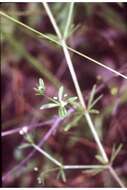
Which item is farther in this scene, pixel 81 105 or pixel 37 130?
pixel 37 130

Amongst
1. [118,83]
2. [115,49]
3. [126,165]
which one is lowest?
[126,165]

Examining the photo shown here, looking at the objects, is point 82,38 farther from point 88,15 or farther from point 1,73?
point 1,73

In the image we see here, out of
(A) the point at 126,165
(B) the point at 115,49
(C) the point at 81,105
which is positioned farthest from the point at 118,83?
(C) the point at 81,105

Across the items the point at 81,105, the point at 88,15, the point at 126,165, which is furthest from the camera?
the point at 88,15

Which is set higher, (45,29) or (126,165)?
(45,29)

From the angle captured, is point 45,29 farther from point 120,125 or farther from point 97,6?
point 120,125

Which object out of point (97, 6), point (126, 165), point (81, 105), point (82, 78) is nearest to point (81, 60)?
point (82, 78)

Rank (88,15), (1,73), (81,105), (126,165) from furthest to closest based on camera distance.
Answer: (1,73) → (88,15) → (126,165) → (81,105)
